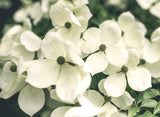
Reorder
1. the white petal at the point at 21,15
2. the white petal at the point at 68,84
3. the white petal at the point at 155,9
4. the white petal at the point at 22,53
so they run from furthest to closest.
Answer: the white petal at the point at 21,15
the white petal at the point at 155,9
the white petal at the point at 22,53
the white petal at the point at 68,84

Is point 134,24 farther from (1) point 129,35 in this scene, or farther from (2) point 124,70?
(2) point 124,70

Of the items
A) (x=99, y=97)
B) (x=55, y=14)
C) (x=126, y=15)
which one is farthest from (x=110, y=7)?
(x=99, y=97)

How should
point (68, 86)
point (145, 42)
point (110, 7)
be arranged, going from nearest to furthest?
point (68, 86) < point (145, 42) < point (110, 7)

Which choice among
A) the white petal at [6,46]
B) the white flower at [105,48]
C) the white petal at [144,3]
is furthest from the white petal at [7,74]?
the white petal at [144,3]

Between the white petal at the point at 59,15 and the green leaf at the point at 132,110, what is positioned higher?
the white petal at the point at 59,15

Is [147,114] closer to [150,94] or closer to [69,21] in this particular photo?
[150,94]

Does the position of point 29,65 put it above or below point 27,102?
above

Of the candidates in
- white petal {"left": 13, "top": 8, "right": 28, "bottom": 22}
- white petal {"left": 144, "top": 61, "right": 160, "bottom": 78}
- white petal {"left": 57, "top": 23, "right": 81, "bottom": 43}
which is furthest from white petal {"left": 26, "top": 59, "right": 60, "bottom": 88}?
white petal {"left": 13, "top": 8, "right": 28, "bottom": 22}

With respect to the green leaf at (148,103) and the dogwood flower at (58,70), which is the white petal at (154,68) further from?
the dogwood flower at (58,70)
